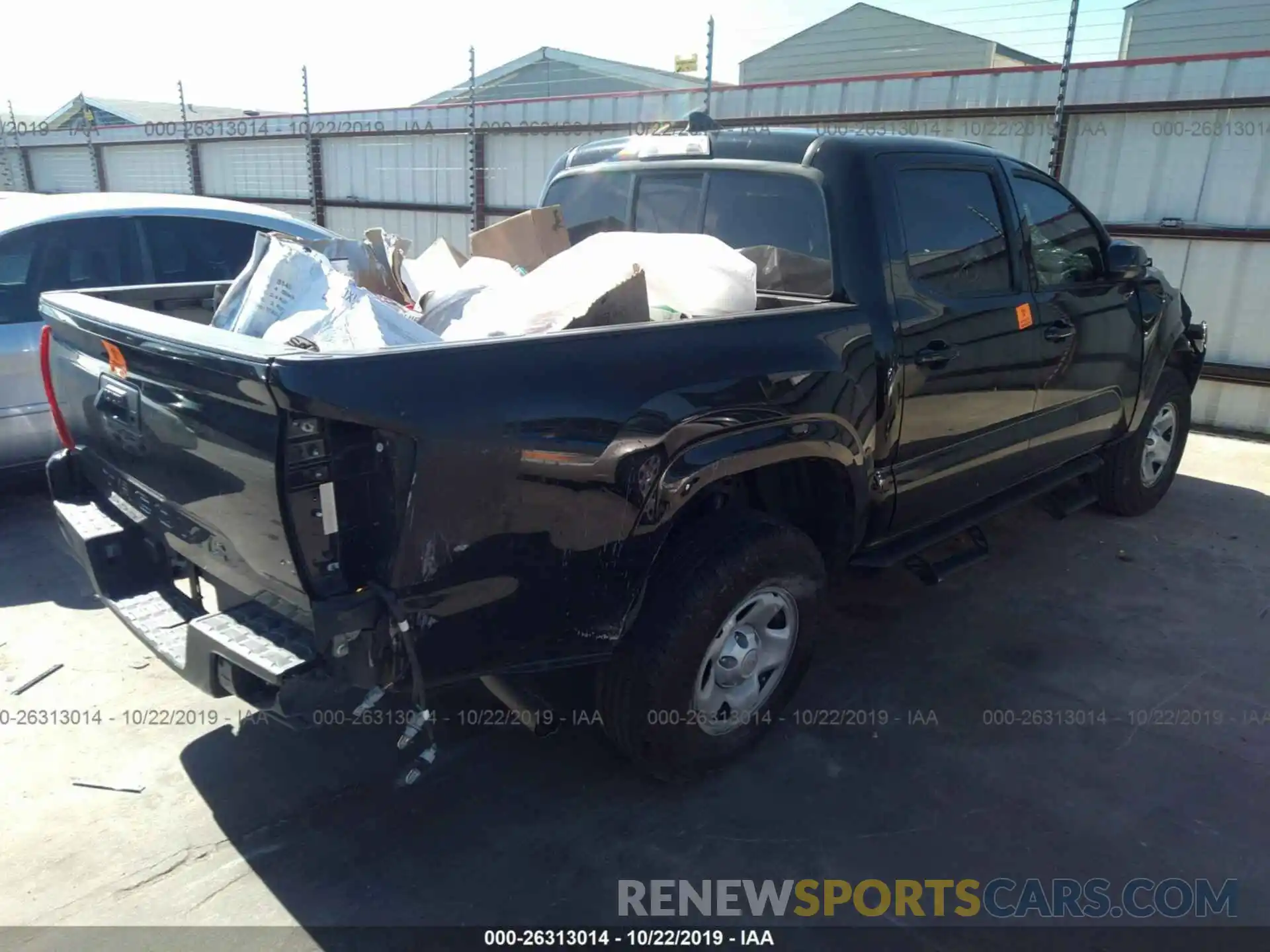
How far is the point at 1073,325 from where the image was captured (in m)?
4.25

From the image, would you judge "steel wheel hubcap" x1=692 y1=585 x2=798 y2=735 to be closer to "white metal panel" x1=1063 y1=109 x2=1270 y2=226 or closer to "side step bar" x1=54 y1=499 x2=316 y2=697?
"side step bar" x1=54 y1=499 x2=316 y2=697

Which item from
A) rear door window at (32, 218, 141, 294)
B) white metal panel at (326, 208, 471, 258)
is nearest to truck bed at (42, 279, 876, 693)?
rear door window at (32, 218, 141, 294)

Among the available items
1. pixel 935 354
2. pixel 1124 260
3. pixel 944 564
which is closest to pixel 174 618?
pixel 935 354

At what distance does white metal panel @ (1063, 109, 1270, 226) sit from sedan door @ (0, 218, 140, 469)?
7.36m

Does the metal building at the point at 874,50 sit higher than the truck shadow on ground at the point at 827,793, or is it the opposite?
the metal building at the point at 874,50

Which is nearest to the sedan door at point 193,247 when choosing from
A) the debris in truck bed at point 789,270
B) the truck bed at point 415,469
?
the truck bed at point 415,469

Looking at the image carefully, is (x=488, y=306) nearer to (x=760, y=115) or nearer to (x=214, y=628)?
(x=214, y=628)

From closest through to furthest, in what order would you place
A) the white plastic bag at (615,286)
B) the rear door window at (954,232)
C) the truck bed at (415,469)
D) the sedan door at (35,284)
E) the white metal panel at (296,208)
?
the truck bed at (415,469) → the white plastic bag at (615,286) → the rear door window at (954,232) → the sedan door at (35,284) → the white metal panel at (296,208)

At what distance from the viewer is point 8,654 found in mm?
3738

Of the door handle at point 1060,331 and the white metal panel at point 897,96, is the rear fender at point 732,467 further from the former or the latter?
the white metal panel at point 897,96

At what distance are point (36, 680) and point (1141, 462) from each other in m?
5.65

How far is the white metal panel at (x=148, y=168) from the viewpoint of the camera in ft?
56.1

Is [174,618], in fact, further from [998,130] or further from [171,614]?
[998,130]

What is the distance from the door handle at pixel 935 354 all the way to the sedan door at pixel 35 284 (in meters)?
4.30
